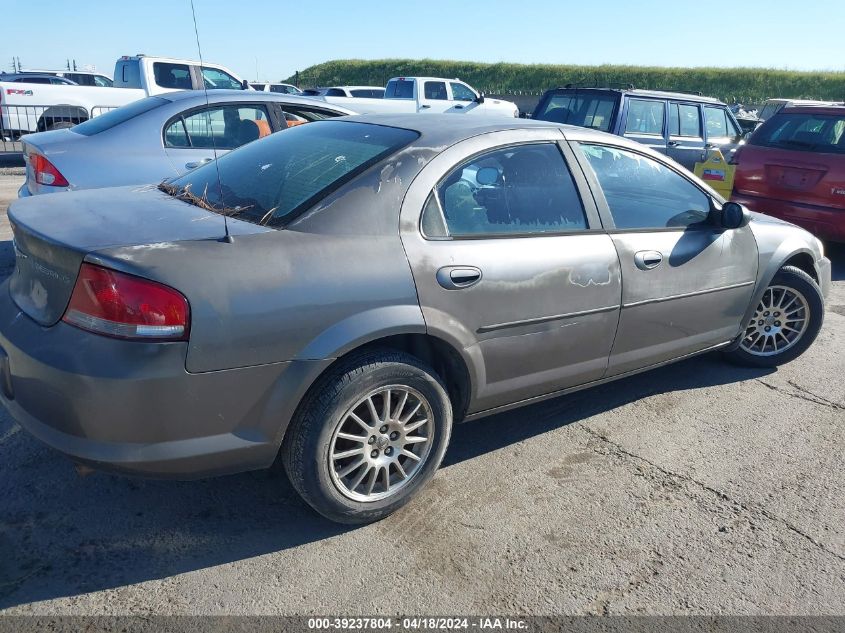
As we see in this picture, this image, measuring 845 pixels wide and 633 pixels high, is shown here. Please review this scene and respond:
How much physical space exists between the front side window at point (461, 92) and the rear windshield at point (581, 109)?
9611 millimetres

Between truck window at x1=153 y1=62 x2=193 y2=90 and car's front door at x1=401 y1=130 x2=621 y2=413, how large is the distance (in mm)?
13403

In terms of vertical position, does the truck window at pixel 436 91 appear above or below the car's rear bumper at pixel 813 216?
above

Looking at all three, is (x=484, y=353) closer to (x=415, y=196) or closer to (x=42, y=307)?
(x=415, y=196)

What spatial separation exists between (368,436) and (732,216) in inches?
97.4

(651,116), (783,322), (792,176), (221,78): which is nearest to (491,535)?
(783,322)

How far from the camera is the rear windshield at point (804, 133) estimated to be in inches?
293

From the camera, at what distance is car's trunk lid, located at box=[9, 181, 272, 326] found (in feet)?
8.34

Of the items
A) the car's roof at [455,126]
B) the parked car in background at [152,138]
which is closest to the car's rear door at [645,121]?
the parked car in background at [152,138]

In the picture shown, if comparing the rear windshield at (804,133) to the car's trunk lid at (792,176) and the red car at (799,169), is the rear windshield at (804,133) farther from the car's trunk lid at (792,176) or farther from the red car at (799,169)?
the car's trunk lid at (792,176)

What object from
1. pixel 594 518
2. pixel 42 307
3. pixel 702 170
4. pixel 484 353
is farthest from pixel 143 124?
pixel 702 170

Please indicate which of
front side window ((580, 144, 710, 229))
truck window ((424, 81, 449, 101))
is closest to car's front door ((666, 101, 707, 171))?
front side window ((580, 144, 710, 229))

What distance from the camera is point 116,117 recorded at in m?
6.20

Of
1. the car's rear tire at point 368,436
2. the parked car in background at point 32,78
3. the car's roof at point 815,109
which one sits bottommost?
the car's rear tire at point 368,436

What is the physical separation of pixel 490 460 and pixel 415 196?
1.35 metres
